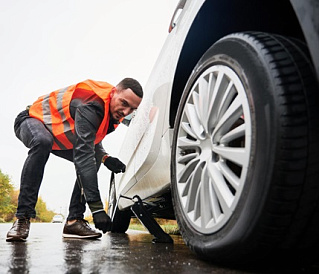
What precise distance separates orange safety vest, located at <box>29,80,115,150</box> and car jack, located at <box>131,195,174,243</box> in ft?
2.27

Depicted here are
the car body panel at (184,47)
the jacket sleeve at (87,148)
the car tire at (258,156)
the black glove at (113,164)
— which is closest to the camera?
the car tire at (258,156)

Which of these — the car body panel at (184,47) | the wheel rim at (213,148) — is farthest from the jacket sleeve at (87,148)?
the wheel rim at (213,148)

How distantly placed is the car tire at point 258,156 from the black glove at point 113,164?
1977 mm

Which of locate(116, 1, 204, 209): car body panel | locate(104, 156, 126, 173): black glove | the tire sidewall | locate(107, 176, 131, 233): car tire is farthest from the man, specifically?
the tire sidewall

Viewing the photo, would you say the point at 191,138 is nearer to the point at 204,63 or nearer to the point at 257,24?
the point at 204,63

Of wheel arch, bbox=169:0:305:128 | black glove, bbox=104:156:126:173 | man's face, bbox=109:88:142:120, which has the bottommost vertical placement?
black glove, bbox=104:156:126:173

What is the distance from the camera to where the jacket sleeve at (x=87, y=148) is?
268 centimetres

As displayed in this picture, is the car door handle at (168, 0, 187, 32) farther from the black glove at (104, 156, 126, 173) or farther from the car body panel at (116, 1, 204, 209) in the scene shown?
the black glove at (104, 156, 126, 173)

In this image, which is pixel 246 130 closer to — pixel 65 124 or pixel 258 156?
pixel 258 156

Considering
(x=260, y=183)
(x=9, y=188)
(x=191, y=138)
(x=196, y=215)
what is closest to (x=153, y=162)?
(x=191, y=138)

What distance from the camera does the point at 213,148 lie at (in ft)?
4.59

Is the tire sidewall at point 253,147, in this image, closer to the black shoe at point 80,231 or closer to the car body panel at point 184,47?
the car body panel at point 184,47

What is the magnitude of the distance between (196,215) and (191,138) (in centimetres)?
35

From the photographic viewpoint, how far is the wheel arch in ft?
4.70
